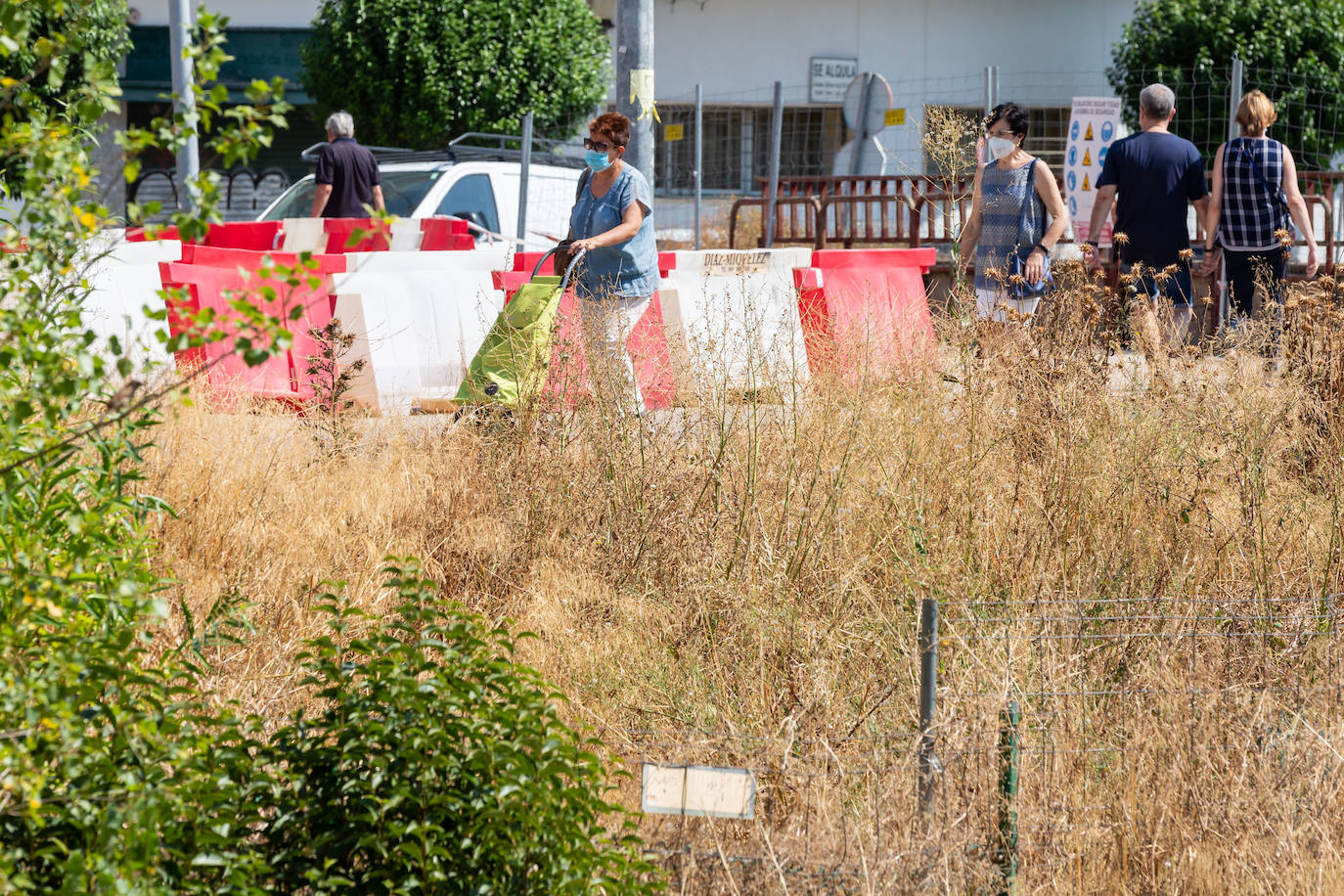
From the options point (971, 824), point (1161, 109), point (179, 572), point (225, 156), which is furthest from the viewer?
point (1161, 109)

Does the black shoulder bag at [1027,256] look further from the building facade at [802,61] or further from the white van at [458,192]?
the building facade at [802,61]

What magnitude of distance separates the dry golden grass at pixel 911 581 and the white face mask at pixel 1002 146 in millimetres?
1942

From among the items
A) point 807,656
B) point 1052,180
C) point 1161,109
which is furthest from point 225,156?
point 1161,109

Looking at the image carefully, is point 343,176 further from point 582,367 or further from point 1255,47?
point 1255,47

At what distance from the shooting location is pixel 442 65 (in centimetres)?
2120

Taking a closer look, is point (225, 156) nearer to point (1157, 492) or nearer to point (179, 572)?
point (179, 572)

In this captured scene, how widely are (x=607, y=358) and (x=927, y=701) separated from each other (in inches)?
97.2

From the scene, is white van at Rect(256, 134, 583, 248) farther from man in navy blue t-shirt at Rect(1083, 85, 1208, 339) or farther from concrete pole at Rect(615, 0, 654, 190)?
man in navy blue t-shirt at Rect(1083, 85, 1208, 339)

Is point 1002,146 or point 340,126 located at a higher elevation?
point 340,126

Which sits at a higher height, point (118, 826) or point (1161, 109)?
point (1161, 109)

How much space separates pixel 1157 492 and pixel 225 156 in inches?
127

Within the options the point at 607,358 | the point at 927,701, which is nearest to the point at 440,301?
the point at 607,358

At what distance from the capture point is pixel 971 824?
9.79ft

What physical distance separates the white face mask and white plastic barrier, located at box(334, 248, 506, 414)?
2839 mm
